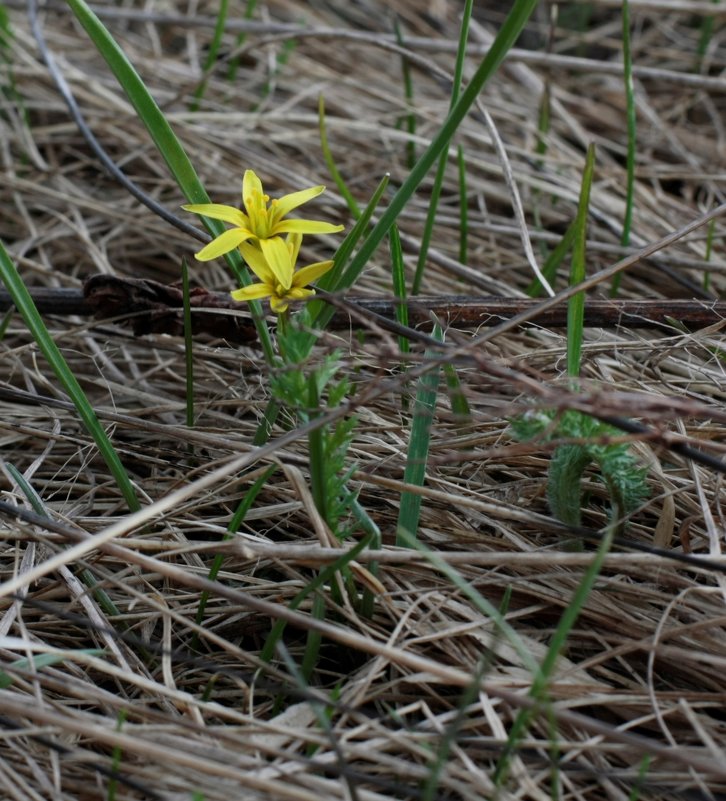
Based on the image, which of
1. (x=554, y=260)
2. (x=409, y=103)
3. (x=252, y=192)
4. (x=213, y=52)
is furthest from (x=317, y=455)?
(x=213, y=52)


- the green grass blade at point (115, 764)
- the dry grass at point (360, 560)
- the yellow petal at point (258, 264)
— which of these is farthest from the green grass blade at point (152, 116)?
the green grass blade at point (115, 764)

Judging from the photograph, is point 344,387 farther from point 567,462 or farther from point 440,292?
point 440,292

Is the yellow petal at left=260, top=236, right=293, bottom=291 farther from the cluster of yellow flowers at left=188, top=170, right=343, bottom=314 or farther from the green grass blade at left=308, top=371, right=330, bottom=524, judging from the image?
the green grass blade at left=308, top=371, right=330, bottom=524

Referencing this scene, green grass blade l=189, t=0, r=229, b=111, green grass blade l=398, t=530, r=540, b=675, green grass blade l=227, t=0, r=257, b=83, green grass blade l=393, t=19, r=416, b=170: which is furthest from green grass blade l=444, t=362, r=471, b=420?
green grass blade l=227, t=0, r=257, b=83

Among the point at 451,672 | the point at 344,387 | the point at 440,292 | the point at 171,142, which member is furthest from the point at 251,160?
the point at 451,672

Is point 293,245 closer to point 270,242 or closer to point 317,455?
point 270,242

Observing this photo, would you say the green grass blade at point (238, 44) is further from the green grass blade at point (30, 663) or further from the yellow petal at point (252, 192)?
the green grass blade at point (30, 663)
